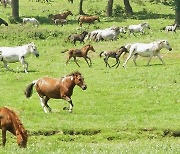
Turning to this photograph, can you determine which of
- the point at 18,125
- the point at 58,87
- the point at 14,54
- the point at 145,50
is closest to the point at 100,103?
the point at 58,87

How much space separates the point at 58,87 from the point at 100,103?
3147 millimetres

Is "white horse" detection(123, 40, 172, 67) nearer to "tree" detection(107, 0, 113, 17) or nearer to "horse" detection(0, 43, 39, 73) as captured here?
"horse" detection(0, 43, 39, 73)

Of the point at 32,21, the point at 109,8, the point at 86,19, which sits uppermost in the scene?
the point at 109,8

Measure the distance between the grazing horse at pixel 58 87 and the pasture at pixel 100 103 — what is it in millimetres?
663

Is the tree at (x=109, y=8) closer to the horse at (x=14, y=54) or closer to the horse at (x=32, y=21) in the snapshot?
the horse at (x=32, y=21)

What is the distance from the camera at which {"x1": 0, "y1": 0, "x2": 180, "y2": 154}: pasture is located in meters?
19.3

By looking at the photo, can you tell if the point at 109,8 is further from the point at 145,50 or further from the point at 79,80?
the point at 79,80

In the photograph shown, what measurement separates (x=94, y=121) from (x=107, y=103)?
3.72 m

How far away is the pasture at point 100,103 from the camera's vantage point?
63.4 feet

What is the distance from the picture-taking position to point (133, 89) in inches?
1118

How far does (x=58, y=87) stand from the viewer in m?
23.3

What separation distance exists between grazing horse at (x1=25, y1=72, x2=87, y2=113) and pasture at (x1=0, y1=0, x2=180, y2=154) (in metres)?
0.66

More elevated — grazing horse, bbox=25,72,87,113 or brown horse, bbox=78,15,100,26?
grazing horse, bbox=25,72,87,113

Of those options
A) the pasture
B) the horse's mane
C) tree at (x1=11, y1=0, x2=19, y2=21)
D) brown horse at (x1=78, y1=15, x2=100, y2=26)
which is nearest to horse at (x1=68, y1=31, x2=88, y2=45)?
the pasture
